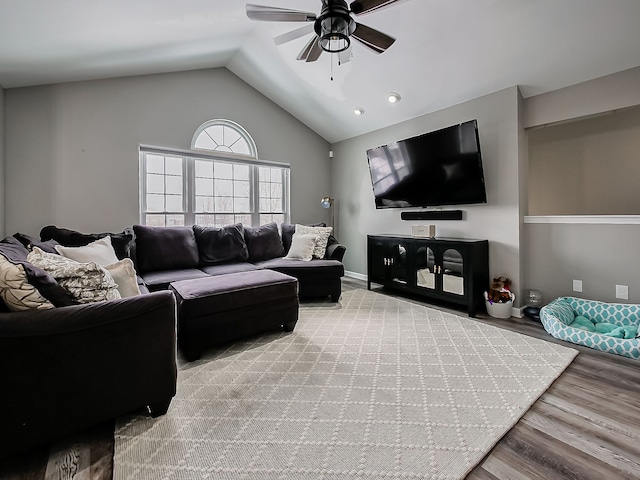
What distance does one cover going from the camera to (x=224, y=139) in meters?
4.50

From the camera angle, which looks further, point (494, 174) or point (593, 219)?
point (494, 174)

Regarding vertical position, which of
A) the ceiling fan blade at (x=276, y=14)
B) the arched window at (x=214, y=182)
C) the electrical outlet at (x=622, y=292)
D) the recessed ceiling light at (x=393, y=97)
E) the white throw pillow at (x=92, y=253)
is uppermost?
the recessed ceiling light at (x=393, y=97)

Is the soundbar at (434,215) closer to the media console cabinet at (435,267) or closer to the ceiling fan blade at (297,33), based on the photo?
the media console cabinet at (435,267)

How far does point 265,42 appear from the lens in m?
3.60

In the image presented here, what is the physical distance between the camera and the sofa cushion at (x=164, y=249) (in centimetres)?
338

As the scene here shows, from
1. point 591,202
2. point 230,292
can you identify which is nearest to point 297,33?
point 230,292

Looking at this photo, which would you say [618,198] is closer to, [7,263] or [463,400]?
[463,400]

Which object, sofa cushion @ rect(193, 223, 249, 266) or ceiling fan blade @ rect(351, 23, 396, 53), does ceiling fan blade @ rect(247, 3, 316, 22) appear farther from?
sofa cushion @ rect(193, 223, 249, 266)

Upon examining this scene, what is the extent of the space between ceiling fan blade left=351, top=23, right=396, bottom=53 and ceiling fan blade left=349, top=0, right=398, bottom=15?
0.17 metres

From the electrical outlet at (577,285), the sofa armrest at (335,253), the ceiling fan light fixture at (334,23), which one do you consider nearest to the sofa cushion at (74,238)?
the sofa armrest at (335,253)

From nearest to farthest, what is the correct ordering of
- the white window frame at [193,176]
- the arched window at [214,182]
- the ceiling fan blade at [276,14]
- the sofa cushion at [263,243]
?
the ceiling fan blade at [276,14], the white window frame at [193,176], the arched window at [214,182], the sofa cushion at [263,243]

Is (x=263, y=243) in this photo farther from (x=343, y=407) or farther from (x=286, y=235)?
(x=343, y=407)

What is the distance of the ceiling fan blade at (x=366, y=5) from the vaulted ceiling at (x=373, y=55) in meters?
0.33

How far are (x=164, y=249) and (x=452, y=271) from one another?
3.32 metres
